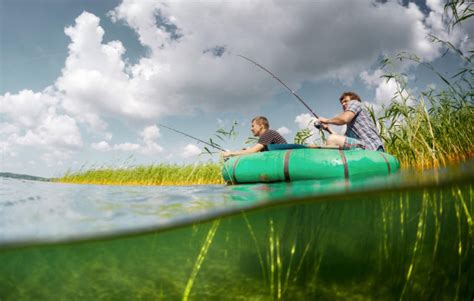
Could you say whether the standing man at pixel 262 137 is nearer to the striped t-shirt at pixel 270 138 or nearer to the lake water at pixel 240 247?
the striped t-shirt at pixel 270 138

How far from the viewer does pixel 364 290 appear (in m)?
5.24

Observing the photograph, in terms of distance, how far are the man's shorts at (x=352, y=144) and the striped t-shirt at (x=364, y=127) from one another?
0.12m

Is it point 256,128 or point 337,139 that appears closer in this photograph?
→ point 337,139

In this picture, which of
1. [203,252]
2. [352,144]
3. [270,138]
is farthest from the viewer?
[270,138]

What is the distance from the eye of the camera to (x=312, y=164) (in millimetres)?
7027

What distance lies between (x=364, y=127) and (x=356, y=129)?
17 cm

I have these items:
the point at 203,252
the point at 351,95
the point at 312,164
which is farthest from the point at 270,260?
the point at 351,95

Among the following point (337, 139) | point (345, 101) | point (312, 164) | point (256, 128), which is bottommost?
point (312, 164)

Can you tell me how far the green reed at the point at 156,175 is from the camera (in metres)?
10.8

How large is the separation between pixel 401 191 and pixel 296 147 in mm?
2264

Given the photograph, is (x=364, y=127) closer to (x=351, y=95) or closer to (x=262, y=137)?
(x=351, y=95)

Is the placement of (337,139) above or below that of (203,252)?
above

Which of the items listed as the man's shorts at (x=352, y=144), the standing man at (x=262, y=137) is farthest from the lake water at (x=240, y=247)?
the standing man at (x=262, y=137)

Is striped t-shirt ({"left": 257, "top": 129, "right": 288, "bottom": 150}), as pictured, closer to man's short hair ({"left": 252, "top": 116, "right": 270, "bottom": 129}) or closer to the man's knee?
man's short hair ({"left": 252, "top": 116, "right": 270, "bottom": 129})
